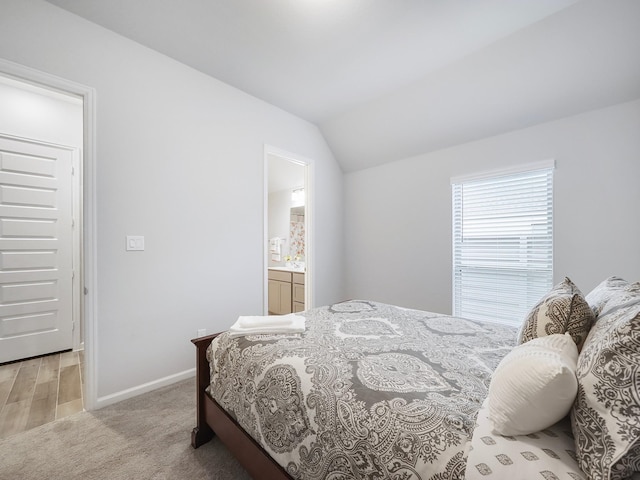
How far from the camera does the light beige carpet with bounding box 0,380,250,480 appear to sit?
1.43 m

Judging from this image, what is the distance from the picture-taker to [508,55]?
221 centimetres

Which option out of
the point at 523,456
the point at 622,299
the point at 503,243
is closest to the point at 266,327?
the point at 523,456

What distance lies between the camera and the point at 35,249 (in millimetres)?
2842

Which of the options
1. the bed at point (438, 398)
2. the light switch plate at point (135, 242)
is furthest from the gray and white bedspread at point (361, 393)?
the light switch plate at point (135, 242)

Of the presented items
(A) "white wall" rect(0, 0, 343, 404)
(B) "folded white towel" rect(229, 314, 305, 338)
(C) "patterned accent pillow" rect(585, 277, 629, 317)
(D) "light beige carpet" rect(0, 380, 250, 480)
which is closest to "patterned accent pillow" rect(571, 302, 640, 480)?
(C) "patterned accent pillow" rect(585, 277, 629, 317)

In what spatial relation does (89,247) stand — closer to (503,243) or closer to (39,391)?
(39,391)

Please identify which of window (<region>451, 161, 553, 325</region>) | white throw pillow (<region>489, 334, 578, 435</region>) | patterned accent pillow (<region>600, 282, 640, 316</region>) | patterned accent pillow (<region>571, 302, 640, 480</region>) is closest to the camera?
patterned accent pillow (<region>571, 302, 640, 480</region>)

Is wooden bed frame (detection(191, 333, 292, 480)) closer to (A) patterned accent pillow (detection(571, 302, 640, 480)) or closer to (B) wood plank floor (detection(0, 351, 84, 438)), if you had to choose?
(A) patterned accent pillow (detection(571, 302, 640, 480))

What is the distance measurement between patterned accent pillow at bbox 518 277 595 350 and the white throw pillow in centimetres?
20

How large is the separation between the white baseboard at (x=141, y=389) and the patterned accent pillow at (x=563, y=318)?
2541mm

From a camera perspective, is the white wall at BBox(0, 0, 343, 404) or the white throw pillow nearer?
the white throw pillow

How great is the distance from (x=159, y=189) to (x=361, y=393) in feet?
7.30

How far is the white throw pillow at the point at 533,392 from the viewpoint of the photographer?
2.33 feet

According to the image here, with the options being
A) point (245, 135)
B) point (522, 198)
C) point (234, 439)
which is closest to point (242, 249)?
point (245, 135)
